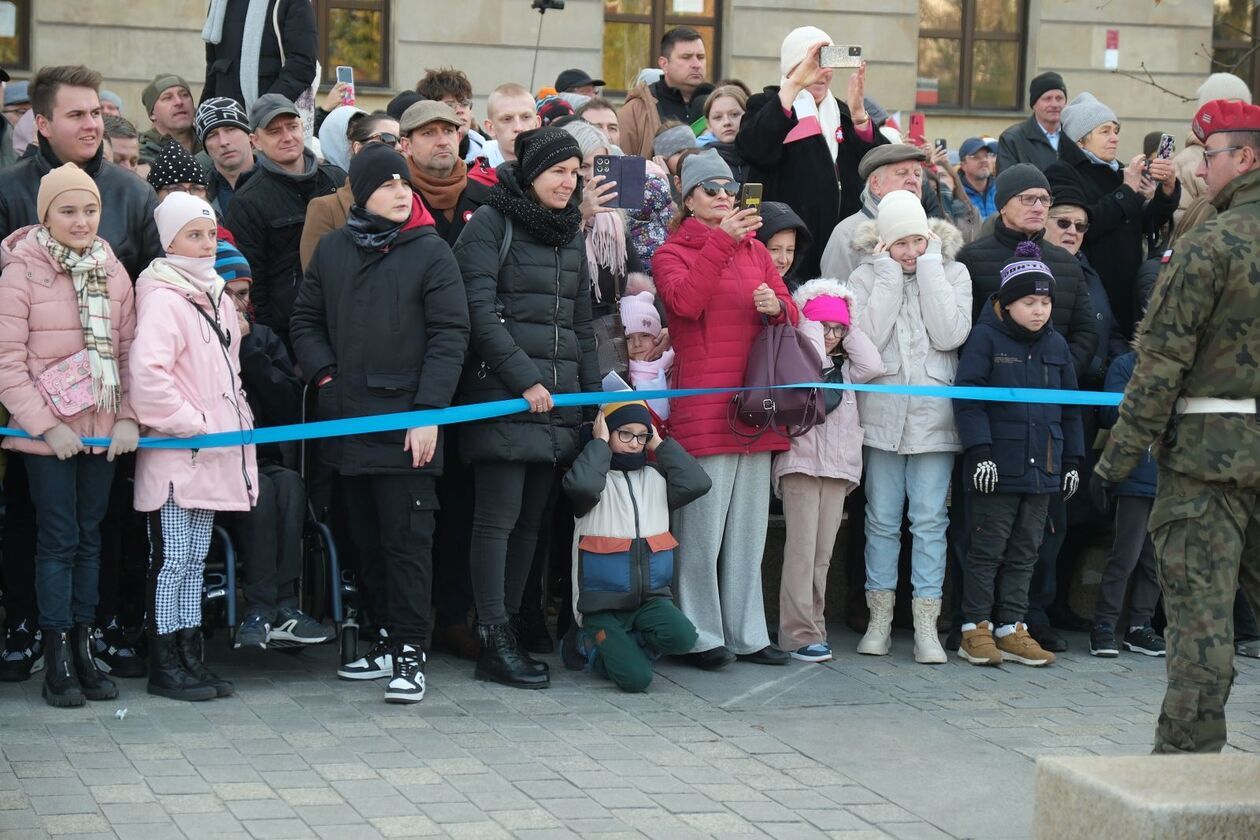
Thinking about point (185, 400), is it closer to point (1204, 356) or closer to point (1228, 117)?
point (1204, 356)

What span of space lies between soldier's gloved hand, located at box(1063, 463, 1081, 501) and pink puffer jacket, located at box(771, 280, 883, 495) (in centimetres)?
107

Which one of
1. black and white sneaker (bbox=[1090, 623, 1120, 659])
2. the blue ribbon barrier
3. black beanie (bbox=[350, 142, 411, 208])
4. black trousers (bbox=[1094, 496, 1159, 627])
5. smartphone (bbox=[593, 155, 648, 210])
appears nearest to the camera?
the blue ribbon barrier

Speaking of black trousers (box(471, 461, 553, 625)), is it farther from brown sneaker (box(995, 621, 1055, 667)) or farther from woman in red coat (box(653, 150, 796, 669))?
brown sneaker (box(995, 621, 1055, 667))

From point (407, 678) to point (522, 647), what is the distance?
3.67 ft

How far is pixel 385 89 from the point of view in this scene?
19641 millimetres

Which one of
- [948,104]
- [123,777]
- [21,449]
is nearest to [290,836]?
[123,777]

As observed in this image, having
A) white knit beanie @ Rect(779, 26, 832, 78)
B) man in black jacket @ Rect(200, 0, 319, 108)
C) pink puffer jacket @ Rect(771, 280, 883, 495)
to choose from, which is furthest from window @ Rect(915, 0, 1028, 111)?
pink puffer jacket @ Rect(771, 280, 883, 495)

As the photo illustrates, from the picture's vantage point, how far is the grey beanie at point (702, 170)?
8398 mm

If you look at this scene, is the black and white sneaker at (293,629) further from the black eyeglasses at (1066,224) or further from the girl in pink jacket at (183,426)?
the black eyeglasses at (1066,224)

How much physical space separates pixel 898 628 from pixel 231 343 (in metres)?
3.83

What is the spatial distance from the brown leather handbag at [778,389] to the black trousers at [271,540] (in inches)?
79.0

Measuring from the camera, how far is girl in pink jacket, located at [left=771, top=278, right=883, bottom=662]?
8602mm

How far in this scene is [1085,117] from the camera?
10.5 meters

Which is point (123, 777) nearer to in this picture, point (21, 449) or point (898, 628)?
point (21, 449)
